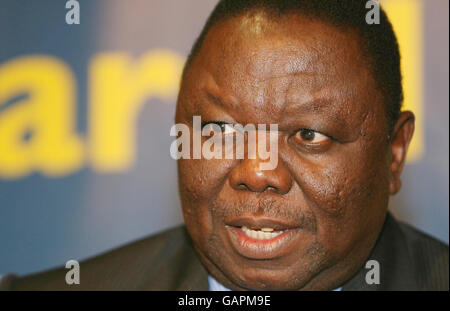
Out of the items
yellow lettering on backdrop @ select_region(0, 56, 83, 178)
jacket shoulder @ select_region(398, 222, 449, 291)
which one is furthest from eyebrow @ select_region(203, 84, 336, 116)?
yellow lettering on backdrop @ select_region(0, 56, 83, 178)

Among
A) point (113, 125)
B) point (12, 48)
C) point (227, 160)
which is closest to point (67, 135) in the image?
point (113, 125)

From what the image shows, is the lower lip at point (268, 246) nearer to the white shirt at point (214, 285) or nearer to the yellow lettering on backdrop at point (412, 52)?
the white shirt at point (214, 285)

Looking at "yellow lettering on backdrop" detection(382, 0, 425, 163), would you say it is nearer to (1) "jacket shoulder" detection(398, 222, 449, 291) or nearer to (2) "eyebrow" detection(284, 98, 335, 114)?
(1) "jacket shoulder" detection(398, 222, 449, 291)

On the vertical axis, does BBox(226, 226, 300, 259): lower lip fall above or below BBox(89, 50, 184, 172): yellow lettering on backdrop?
below

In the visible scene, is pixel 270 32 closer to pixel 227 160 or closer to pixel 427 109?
pixel 227 160

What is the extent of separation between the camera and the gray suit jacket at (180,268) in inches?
62.3

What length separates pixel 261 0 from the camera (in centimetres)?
142

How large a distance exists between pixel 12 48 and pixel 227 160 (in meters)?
1.38

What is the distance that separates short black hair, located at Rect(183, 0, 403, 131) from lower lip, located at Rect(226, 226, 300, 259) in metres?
0.33

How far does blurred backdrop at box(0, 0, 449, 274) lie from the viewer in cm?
242

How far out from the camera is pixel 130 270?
5.73 feet

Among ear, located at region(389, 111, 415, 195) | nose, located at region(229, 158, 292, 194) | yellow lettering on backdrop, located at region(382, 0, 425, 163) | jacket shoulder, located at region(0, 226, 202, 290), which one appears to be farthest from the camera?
yellow lettering on backdrop, located at region(382, 0, 425, 163)

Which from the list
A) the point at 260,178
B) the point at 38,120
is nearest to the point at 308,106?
the point at 260,178

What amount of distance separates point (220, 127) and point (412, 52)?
3.98ft
